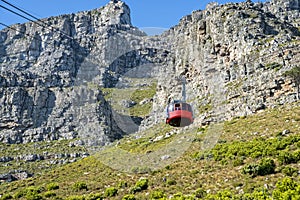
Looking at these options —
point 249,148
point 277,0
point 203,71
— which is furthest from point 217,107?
point 277,0

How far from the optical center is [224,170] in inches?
1235

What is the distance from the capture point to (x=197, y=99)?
277 feet

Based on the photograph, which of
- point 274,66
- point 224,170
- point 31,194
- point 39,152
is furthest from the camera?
point 39,152

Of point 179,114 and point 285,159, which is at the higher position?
point 179,114

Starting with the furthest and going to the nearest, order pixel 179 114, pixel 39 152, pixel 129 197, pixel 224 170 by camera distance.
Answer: pixel 39 152 < pixel 224 170 < pixel 179 114 < pixel 129 197

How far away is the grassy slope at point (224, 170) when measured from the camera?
2630cm

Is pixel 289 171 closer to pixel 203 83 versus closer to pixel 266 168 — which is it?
pixel 266 168

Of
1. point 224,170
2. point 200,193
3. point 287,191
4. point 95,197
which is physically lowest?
point 95,197

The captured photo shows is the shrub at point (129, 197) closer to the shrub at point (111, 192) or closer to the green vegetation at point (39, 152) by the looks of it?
the shrub at point (111, 192)

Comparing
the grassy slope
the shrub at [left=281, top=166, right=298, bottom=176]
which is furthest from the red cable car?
the shrub at [left=281, top=166, right=298, bottom=176]

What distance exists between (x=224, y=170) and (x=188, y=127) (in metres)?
36.0

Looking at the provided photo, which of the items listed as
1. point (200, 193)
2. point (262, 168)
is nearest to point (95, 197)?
point (200, 193)

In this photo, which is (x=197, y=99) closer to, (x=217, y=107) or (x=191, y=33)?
(x=217, y=107)

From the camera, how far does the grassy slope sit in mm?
26297
